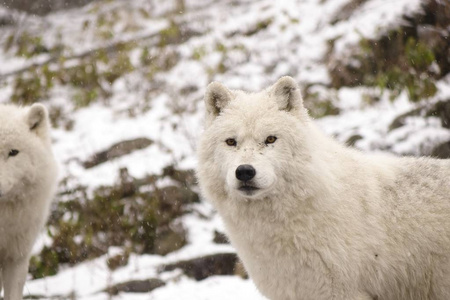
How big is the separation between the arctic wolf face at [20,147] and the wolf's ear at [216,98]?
2.45 meters

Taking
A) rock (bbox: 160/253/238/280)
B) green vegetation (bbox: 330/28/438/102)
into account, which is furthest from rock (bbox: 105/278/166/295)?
green vegetation (bbox: 330/28/438/102)

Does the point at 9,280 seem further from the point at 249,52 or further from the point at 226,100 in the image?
the point at 249,52

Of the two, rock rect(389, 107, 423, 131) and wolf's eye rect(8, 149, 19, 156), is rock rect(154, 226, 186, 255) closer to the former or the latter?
wolf's eye rect(8, 149, 19, 156)

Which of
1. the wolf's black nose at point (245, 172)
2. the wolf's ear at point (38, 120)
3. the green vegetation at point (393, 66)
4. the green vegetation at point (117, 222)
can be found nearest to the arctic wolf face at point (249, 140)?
the wolf's black nose at point (245, 172)

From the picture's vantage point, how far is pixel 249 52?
489 inches

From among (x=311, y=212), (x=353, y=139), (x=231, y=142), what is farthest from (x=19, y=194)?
(x=353, y=139)

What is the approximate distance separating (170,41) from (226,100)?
10.4 meters

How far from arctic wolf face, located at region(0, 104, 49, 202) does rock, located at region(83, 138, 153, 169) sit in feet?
10.8

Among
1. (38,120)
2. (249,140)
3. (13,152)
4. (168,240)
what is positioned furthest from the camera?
(168,240)

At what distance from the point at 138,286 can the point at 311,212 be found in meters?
3.30

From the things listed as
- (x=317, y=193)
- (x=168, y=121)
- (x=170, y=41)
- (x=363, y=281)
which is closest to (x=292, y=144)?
(x=317, y=193)

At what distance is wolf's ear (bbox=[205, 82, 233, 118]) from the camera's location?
3986 millimetres

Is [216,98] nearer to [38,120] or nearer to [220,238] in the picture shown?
[38,120]

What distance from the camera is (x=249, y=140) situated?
3.64 meters
